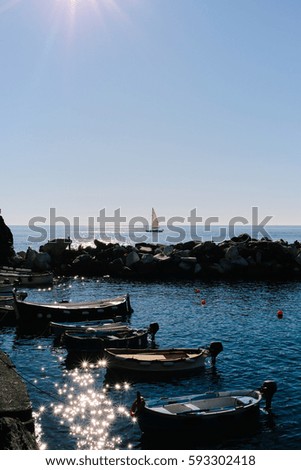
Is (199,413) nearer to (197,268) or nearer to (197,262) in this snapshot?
(197,268)

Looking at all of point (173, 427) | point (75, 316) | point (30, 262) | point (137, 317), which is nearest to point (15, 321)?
point (75, 316)

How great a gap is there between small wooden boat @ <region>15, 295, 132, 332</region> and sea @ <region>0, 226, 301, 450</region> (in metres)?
1.79

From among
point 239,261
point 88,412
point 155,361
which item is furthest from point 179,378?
point 239,261

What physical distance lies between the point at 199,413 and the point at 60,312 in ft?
88.2

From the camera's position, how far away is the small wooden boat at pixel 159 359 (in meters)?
31.6

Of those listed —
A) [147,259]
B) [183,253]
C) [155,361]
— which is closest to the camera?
[155,361]

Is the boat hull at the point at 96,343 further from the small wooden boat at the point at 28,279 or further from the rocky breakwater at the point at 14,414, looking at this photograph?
the small wooden boat at the point at 28,279

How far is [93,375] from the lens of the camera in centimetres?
3269

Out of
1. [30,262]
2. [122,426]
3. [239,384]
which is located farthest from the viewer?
[30,262]

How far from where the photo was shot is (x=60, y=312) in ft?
156

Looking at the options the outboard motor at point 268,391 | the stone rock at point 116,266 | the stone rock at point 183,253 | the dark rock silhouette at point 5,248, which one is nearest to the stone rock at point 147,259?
the stone rock at point 116,266

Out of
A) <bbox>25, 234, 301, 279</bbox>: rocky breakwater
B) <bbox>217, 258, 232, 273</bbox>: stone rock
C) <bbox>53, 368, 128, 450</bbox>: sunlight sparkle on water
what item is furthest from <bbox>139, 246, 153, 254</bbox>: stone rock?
<bbox>53, 368, 128, 450</bbox>: sunlight sparkle on water

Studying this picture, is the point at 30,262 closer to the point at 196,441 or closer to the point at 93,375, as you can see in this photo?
the point at 93,375

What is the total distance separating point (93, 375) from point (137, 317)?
19023 millimetres
